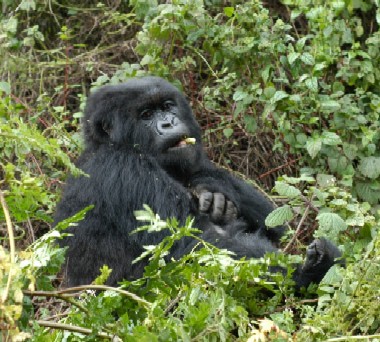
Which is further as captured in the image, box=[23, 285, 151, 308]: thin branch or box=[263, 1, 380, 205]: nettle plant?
box=[263, 1, 380, 205]: nettle plant

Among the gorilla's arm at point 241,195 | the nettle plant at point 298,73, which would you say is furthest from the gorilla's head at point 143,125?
the nettle plant at point 298,73

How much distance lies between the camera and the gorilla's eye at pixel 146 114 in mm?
5066

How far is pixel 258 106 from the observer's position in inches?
235

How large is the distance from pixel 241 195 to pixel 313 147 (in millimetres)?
501

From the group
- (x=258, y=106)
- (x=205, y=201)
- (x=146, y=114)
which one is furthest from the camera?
(x=258, y=106)

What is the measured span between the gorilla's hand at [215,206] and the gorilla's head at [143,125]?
0.16 m

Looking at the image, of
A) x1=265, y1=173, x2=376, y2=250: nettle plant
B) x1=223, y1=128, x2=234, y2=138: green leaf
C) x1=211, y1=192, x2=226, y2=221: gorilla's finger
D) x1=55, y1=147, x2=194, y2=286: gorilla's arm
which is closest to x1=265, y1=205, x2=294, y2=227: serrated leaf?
x1=265, y1=173, x2=376, y2=250: nettle plant

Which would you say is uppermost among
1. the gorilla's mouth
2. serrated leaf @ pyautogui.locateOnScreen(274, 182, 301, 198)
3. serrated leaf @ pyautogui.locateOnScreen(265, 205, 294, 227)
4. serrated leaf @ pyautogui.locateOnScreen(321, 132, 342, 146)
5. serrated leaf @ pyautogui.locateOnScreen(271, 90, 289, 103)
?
serrated leaf @ pyautogui.locateOnScreen(274, 182, 301, 198)

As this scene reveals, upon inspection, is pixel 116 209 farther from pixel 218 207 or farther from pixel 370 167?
pixel 370 167

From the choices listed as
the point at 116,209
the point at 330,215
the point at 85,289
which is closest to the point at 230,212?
the point at 116,209

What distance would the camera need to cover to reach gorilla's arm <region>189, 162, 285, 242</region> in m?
5.15

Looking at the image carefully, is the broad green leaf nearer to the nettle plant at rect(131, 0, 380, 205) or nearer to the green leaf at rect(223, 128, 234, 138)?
the nettle plant at rect(131, 0, 380, 205)

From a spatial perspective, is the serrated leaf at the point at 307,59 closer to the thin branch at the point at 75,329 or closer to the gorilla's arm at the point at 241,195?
the gorilla's arm at the point at 241,195

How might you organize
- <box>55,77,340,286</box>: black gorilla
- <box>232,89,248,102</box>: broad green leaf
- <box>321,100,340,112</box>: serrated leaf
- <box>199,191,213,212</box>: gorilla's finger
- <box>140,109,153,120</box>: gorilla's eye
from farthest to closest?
<box>232,89,248,102</box>: broad green leaf, <box>321,100,340,112</box>: serrated leaf, <box>140,109,153,120</box>: gorilla's eye, <box>199,191,213,212</box>: gorilla's finger, <box>55,77,340,286</box>: black gorilla
